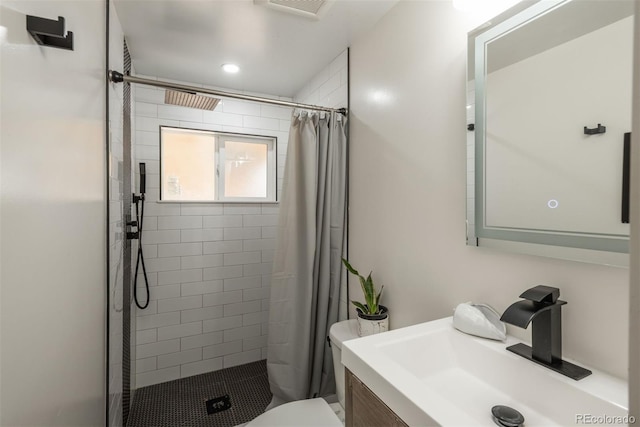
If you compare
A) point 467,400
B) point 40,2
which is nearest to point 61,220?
point 40,2

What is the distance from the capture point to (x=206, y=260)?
105 inches

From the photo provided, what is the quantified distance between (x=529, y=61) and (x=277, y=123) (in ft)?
7.25

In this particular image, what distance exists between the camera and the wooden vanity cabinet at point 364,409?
32.6 inches

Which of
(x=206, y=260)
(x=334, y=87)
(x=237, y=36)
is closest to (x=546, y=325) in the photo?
(x=334, y=87)

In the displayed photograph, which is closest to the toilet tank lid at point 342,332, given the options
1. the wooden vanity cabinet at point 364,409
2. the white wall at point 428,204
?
the white wall at point 428,204

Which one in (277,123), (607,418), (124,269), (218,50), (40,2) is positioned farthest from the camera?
(277,123)

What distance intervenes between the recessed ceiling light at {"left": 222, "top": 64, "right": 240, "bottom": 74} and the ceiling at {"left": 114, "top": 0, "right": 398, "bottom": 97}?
0.13ft

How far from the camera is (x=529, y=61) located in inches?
40.7

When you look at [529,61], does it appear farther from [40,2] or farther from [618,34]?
[40,2]

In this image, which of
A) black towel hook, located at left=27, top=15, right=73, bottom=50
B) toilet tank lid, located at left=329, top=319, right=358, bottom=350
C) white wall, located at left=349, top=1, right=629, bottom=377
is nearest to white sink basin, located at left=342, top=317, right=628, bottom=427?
white wall, located at left=349, top=1, right=629, bottom=377

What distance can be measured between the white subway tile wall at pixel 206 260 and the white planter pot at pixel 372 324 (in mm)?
1442

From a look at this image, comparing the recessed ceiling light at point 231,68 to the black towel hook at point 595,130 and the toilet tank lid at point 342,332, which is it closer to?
the toilet tank lid at point 342,332

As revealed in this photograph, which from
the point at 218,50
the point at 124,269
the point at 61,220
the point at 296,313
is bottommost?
the point at 296,313

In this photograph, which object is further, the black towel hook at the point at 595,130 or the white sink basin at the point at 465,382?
the black towel hook at the point at 595,130
